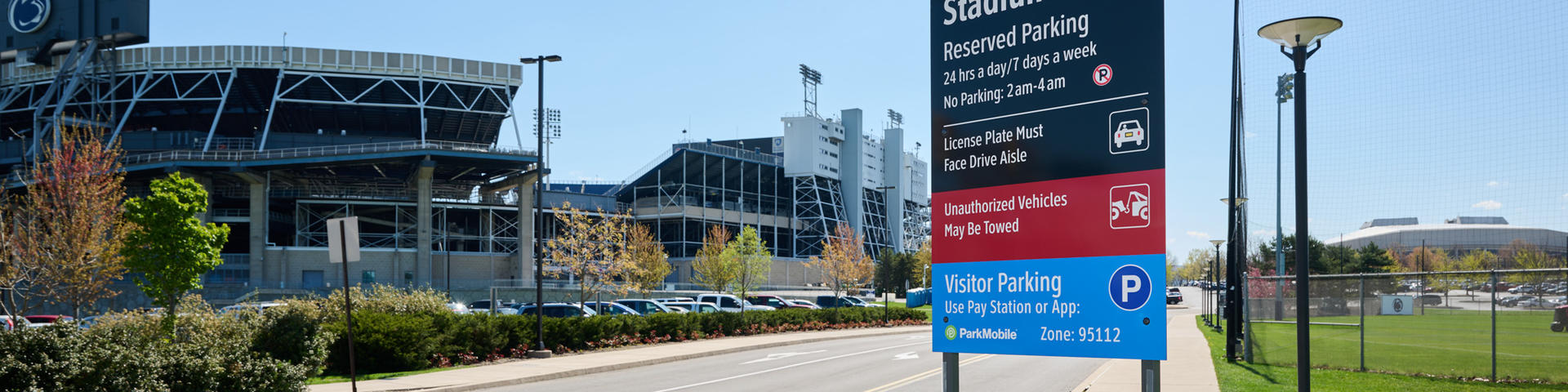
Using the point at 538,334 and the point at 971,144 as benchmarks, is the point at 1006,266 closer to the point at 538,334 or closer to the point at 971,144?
the point at 971,144

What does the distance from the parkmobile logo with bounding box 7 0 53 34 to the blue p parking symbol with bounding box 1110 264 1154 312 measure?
8751 centimetres

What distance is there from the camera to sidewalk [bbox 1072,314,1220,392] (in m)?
17.0

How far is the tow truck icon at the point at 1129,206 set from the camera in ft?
17.0

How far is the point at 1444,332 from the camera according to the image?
92.3ft

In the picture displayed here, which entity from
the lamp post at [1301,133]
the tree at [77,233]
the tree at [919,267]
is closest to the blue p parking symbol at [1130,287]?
the lamp post at [1301,133]

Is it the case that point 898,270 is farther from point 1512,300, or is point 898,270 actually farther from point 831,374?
point 831,374

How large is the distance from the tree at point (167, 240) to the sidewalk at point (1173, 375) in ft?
80.6

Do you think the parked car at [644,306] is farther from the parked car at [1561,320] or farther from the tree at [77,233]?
the parked car at [1561,320]

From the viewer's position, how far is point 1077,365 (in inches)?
914

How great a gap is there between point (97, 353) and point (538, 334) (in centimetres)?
1418

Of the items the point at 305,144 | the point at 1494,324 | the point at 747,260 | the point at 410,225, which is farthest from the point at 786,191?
the point at 1494,324

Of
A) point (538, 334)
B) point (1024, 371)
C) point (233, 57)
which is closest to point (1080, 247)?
point (1024, 371)

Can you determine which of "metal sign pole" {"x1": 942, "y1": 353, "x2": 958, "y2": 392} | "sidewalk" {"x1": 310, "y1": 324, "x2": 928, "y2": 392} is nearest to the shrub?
"sidewalk" {"x1": 310, "y1": 324, "x2": 928, "y2": 392}

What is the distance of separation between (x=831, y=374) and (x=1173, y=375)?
22.3 ft
